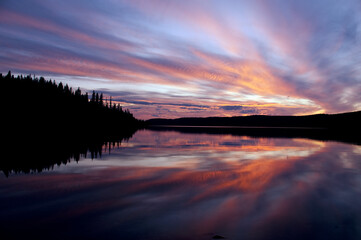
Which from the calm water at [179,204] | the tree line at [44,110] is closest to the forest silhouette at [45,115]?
the tree line at [44,110]

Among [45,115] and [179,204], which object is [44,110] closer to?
[45,115]

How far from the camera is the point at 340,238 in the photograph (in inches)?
329

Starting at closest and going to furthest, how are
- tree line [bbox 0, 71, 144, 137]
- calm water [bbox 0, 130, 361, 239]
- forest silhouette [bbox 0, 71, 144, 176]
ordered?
calm water [bbox 0, 130, 361, 239]
forest silhouette [bbox 0, 71, 144, 176]
tree line [bbox 0, 71, 144, 137]

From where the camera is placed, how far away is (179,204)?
11555 millimetres

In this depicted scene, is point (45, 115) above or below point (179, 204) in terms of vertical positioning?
above

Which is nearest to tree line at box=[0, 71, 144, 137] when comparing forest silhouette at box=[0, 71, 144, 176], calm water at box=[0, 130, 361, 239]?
forest silhouette at box=[0, 71, 144, 176]

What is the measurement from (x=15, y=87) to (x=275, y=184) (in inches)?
3497

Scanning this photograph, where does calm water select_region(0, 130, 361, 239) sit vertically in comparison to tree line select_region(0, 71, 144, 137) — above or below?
below

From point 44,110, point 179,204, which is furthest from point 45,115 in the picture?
point 179,204

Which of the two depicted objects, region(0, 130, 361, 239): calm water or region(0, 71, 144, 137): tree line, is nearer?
region(0, 130, 361, 239): calm water

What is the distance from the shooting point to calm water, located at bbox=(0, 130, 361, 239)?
8695mm

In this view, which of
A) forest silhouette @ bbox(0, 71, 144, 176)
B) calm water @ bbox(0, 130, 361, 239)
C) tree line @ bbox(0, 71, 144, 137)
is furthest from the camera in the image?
tree line @ bbox(0, 71, 144, 137)

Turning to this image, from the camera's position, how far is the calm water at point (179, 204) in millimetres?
8695

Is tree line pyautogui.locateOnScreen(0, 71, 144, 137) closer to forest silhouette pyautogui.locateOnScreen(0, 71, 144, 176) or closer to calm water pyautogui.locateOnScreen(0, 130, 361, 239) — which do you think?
forest silhouette pyautogui.locateOnScreen(0, 71, 144, 176)
